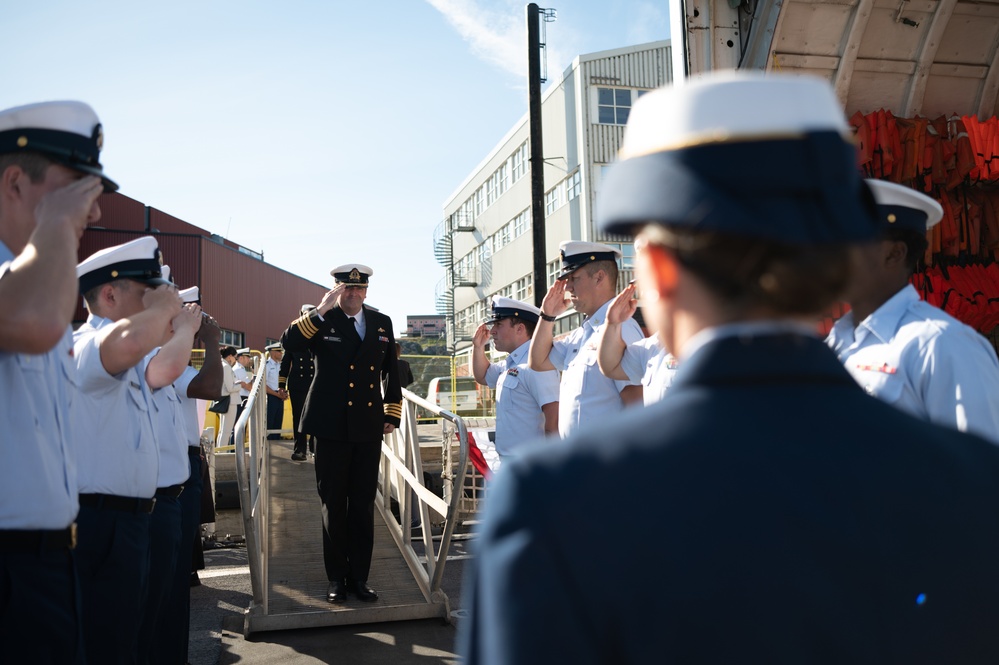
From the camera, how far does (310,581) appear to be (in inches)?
244

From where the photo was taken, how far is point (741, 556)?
0.89 meters

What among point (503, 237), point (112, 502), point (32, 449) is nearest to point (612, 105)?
point (503, 237)

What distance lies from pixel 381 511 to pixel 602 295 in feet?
13.6

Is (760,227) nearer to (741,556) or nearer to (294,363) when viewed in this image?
(741,556)


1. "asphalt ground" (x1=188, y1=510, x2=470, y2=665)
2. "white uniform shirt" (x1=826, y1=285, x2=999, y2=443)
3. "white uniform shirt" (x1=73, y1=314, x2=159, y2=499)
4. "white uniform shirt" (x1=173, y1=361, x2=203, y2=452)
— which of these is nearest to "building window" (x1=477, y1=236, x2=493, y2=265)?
"asphalt ground" (x1=188, y1=510, x2=470, y2=665)

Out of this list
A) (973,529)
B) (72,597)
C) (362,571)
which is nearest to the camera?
(973,529)

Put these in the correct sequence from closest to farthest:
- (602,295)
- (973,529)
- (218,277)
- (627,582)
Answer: (627,582)
(973,529)
(602,295)
(218,277)

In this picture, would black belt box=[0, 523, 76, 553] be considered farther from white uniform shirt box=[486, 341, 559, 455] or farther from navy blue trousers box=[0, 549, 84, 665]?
white uniform shirt box=[486, 341, 559, 455]

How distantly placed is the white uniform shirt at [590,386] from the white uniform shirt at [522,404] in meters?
0.65

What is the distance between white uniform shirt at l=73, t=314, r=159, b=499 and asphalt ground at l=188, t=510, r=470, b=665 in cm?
199

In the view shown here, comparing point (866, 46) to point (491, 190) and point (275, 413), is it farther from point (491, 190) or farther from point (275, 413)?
point (491, 190)

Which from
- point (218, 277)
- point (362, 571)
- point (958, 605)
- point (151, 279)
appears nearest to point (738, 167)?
→ point (958, 605)

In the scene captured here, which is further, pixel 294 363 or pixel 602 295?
A: pixel 294 363

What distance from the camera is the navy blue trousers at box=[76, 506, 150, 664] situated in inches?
114
